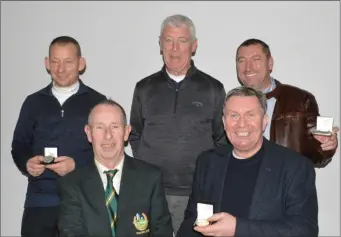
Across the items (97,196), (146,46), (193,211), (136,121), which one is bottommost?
(193,211)

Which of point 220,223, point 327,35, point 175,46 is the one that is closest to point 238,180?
point 220,223

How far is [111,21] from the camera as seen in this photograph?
5.02 meters

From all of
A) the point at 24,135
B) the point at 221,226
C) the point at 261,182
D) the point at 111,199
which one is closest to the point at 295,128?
the point at 261,182

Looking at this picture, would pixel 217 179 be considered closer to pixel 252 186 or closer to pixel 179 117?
pixel 252 186

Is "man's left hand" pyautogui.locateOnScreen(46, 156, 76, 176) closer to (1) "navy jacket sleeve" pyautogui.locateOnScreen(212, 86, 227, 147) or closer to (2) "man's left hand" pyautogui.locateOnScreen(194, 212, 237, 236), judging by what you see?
(1) "navy jacket sleeve" pyautogui.locateOnScreen(212, 86, 227, 147)

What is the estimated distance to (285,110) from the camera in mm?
4004

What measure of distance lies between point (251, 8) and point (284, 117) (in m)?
1.43

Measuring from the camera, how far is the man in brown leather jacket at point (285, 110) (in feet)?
13.0

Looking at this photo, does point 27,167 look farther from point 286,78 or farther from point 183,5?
point 286,78

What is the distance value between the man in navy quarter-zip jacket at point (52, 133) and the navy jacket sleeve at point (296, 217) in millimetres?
1720

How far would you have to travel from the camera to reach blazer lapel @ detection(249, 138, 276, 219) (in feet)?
9.53

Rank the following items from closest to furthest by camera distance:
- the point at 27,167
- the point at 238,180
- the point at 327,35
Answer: the point at 238,180 < the point at 27,167 < the point at 327,35

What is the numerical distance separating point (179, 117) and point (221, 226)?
1429 millimetres

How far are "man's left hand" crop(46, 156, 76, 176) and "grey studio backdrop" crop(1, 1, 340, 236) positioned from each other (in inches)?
54.3
